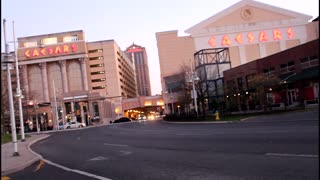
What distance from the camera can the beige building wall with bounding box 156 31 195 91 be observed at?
118 meters

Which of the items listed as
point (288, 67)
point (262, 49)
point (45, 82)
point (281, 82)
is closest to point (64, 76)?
point (45, 82)

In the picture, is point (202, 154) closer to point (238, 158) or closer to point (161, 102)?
point (238, 158)

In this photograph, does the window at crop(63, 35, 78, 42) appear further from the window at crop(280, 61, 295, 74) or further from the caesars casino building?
the window at crop(280, 61, 295, 74)

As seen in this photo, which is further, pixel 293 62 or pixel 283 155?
pixel 293 62

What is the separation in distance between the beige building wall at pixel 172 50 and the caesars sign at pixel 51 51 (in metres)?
28.0

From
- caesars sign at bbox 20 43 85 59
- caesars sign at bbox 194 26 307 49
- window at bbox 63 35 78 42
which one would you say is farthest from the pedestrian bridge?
caesars sign at bbox 194 26 307 49

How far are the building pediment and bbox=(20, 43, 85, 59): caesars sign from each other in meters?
55.1

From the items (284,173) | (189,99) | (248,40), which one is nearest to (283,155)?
(284,173)

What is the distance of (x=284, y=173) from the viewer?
9555 mm

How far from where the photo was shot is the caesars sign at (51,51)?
13100 centimetres

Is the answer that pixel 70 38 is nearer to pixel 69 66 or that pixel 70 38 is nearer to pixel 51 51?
pixel 51 51

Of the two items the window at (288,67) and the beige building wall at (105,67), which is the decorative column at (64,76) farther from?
the window at (288,67)

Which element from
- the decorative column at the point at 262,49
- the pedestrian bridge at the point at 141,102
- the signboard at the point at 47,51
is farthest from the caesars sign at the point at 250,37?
the pedestrian bridge at the point at 141,102

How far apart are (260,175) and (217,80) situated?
207 feet
